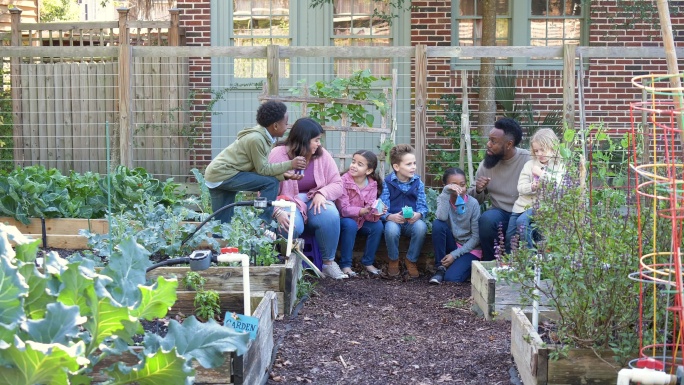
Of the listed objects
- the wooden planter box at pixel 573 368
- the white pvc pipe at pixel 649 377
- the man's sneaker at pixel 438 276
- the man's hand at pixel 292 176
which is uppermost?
the man's hand at pixel 292 176

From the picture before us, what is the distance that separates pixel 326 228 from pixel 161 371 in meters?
4.26

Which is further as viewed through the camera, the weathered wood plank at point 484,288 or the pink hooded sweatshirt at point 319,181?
the pink hooded sweatshirt at point 319,181

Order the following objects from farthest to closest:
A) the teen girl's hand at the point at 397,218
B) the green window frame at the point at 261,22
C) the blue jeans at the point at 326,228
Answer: the green window frame at the point at 261,22
the teen girl's hand at the point at 397,218
the blue jeans at the point at 326,228

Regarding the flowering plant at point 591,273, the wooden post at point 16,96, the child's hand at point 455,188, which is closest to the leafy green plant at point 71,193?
the child's hand at point 455,188

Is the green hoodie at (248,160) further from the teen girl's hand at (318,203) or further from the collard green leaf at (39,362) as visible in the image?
the collard green leaf at (39,362)

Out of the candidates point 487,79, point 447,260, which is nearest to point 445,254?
point 447,260

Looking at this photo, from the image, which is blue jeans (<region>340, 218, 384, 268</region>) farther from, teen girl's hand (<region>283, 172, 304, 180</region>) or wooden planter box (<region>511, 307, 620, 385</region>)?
wooden planter box (<region>511, 307, 620, 385</region>)

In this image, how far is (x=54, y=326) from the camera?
2.60 metres

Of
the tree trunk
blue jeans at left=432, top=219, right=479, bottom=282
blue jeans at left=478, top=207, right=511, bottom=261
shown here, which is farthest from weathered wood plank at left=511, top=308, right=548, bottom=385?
Answer: the tree trunk

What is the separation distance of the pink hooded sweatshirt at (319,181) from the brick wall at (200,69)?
4.23 metres

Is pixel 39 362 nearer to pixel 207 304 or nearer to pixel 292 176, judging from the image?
pixel 207 304

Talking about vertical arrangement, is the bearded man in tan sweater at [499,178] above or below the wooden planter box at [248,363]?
above

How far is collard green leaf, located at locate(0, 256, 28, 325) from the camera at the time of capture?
2615mm

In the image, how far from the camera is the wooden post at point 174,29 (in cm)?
1128
